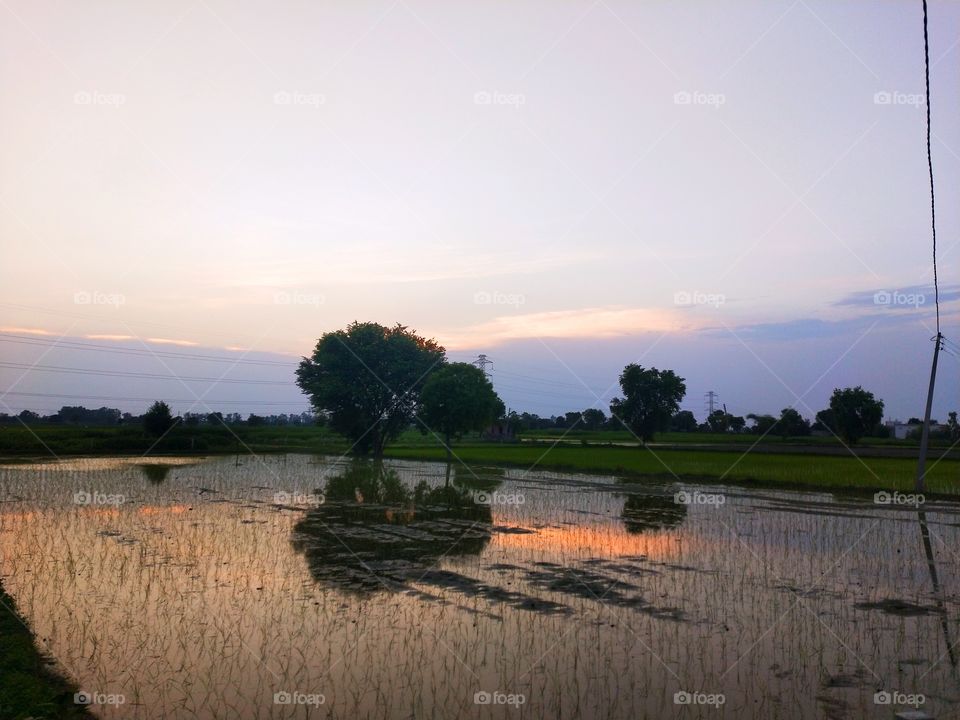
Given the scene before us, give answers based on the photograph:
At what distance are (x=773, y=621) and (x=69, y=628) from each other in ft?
31.4

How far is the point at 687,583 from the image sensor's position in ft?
41.7

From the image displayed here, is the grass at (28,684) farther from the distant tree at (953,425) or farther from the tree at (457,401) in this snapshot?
the distant tree at (953,425)

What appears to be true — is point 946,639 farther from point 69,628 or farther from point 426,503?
point 426,503

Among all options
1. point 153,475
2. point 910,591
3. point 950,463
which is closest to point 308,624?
point 910,591
